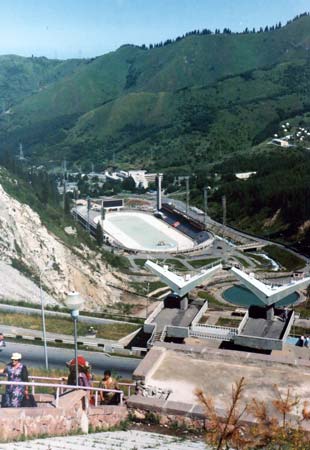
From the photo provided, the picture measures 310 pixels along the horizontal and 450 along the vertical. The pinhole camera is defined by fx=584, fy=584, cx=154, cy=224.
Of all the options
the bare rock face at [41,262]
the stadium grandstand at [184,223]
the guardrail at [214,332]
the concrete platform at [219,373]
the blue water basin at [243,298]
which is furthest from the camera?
the stadium grandstand at [184,223]

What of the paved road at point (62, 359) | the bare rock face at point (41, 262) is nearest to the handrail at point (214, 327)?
the bare rock face at point (41, 262)

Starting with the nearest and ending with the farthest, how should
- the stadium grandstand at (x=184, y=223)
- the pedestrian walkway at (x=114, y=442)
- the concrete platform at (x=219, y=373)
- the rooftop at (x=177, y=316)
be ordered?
the pedestrian walkway at (x=114, y=442)
the concrete platform at (x=219, y=373)
the rooftop at (x=177, y=316)
the stadium grandstand at (x=184, y=223)

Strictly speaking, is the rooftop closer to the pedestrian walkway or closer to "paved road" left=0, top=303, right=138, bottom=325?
"paved road" left=0, top=303, right=138, bottom=325

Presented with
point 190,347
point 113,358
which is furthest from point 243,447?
point 113,358

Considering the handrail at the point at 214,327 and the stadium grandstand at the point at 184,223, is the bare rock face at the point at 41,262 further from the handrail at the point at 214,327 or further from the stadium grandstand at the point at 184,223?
the stadium grandstand at the point at 184,223

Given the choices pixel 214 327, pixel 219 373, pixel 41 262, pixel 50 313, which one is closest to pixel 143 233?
pixel 41 262

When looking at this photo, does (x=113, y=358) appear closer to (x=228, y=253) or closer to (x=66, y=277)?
(x=66, y=277)

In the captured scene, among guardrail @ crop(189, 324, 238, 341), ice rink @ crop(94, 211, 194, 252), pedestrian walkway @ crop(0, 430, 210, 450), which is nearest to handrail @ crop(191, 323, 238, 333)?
guardrail @ crop(189, 324, 238, 341)
